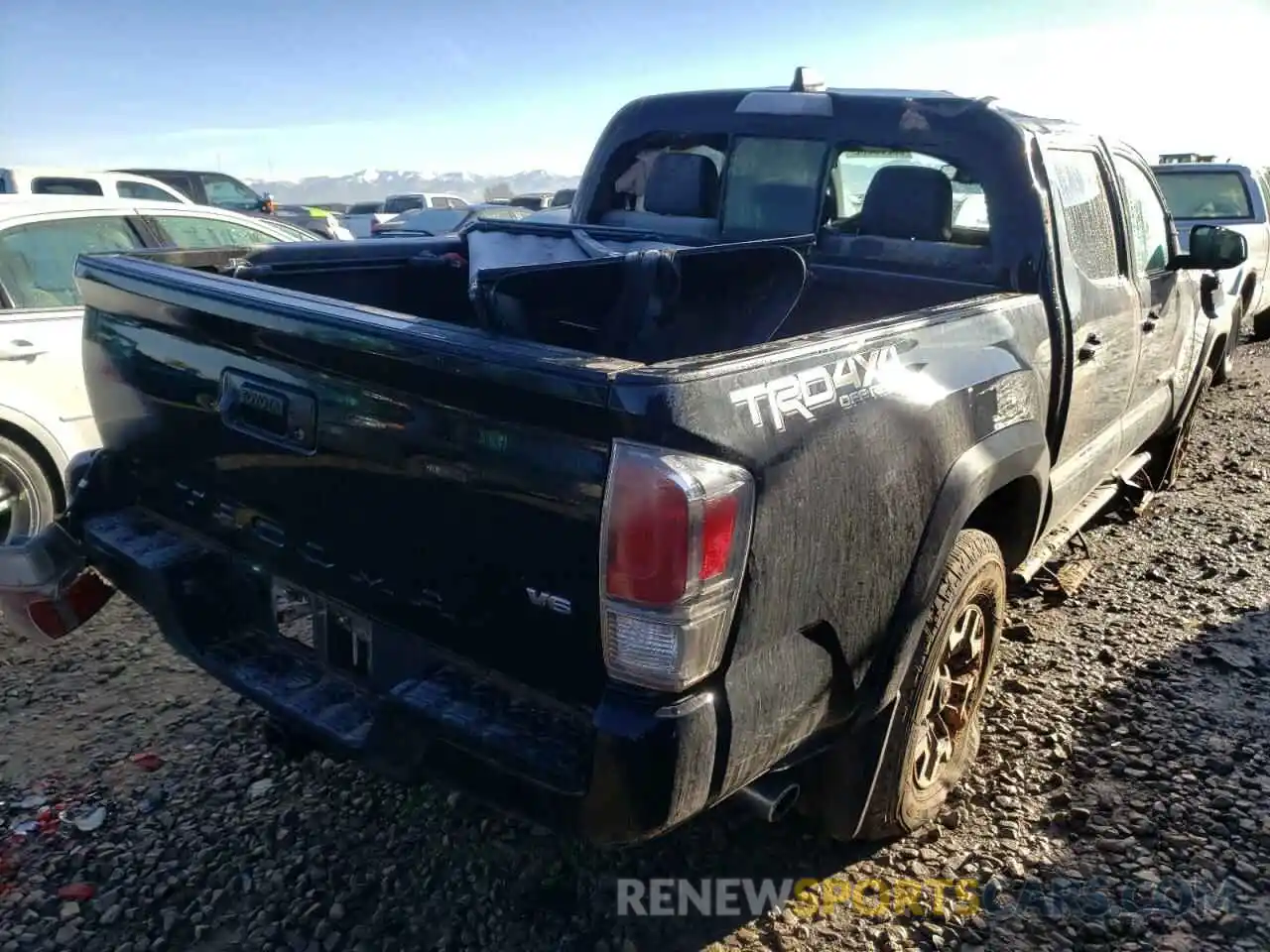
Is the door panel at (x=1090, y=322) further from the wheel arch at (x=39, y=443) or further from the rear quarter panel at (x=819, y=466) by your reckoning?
the wheel arch at (x=39, y=443)

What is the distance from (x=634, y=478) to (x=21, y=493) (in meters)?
3.70

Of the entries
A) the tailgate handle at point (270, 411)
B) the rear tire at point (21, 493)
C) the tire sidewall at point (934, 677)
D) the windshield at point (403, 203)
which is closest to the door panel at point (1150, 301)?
the tire sidewall at point (934, 677)

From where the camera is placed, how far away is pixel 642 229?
4.09 metres

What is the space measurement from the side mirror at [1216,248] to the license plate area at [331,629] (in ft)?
12.4

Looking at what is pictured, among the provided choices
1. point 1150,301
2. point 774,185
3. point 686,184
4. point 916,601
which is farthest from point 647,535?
point 1150,301

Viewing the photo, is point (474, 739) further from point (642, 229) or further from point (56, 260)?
point (56, 260)

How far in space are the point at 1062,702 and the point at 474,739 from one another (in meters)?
2.46

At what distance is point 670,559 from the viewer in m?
1.68

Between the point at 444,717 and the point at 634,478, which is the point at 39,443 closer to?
the point at 444,717

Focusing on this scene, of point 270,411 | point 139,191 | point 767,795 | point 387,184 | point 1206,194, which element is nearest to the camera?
point 767,795

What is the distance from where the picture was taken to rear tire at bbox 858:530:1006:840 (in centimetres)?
250

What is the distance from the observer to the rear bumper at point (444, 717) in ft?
5.80

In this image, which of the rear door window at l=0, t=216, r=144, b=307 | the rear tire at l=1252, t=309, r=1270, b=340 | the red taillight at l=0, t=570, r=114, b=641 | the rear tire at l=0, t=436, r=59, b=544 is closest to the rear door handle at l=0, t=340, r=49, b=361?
the rear door window at l=0, t=216, r=144, b=307

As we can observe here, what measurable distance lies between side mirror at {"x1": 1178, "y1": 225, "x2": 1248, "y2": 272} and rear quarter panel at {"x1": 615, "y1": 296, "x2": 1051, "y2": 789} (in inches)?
93.2
